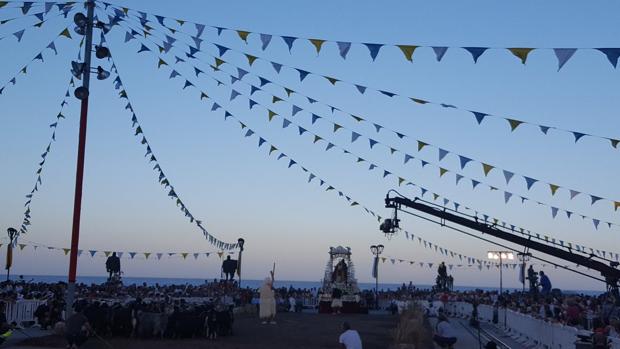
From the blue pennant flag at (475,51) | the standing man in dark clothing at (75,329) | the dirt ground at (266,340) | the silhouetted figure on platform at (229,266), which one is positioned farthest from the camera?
the silhouetted figure on platform at (229,266)

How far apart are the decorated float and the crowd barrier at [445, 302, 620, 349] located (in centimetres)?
722

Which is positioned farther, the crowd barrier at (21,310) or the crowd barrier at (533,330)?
the crowd barrier at (21,310)

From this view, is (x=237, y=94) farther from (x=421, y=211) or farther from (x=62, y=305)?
(x=421, y=211)

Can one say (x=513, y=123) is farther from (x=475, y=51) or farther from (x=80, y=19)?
(x=80, y=19)

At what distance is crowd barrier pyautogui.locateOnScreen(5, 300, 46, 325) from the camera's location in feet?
74.7

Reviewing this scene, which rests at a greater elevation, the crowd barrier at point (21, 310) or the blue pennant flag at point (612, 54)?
the blue pennant flag at point (612, 54)

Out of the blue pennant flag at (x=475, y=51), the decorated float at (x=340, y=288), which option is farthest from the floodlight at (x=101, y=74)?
the decorated float at (x=340, y=288)

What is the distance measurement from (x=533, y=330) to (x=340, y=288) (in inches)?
787

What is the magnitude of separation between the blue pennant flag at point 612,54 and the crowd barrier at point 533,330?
20.6ft

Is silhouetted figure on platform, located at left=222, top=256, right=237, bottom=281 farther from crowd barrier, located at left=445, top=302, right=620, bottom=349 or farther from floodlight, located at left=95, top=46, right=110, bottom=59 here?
floodlight, located at left=95, top=46, right=110, bottom=59

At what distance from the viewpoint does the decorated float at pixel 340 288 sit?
39.1m

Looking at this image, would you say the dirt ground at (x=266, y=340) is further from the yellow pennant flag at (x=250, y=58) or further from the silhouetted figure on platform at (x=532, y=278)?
the silhouetted figure on platform at (x=532, y=278)

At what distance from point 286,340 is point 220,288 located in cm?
2220

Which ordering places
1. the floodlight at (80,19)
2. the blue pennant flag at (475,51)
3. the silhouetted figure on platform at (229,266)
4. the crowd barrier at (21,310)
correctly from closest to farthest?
the blue pennant flag at (475,51), the floodlight at (80,19), the crowd barrier at (21,310), the silhouetted figure on platform at (229,266)
